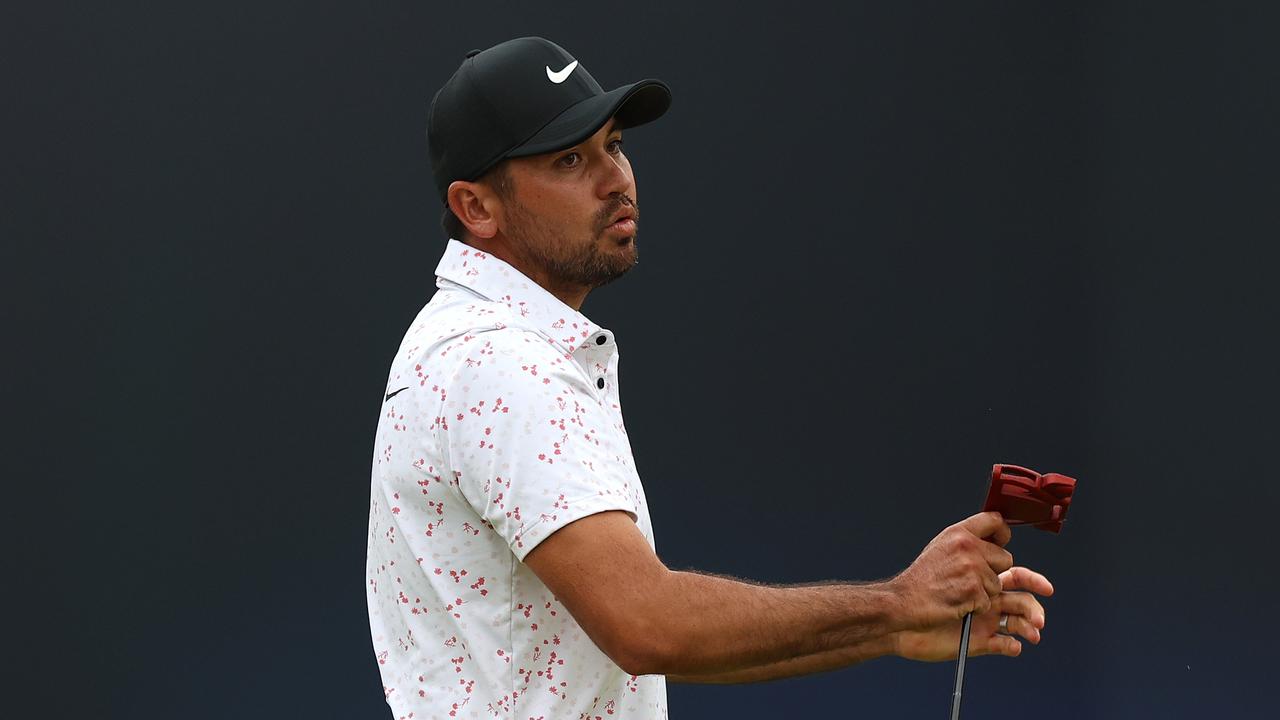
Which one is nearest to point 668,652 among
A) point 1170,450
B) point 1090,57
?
point 1170,450

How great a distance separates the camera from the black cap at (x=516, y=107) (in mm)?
1493

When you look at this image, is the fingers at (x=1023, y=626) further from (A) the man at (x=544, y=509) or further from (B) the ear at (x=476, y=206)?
(B) the ear at (x=476, y=206)

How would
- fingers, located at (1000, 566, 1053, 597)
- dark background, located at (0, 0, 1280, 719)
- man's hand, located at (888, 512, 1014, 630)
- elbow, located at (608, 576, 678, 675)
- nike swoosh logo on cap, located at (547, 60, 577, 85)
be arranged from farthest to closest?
dark background, located at (0, 0, 1280, 719) < fingers, located at (1000, 566, 1053, 597) < nike swoosh logo on cap, located at (547, 60, 577, 85) < man's hand, located at (888, 512, 1014, 630) < elbow, located at (608, 576, 678, 675)

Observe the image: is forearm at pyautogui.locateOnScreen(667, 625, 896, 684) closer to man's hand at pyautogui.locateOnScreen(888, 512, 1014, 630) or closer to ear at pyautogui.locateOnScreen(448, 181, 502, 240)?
man's hand at pyautogui.locateOnScreen(888, 512, 1014, 630)

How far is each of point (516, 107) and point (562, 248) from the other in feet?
0.49

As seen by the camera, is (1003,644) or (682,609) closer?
(682,609)

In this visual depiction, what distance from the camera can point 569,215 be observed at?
59.9 inches

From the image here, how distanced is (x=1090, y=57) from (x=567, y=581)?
2150mm

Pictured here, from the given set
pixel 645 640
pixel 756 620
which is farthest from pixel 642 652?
pixel 756 620

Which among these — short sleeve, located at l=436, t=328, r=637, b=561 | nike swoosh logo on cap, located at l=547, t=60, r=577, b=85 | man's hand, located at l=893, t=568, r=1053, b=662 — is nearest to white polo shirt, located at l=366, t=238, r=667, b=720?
short sleeve, located at l=436, t=328, r=637, b=561

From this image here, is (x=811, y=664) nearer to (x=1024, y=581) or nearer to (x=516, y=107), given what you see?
(x=1024, y=581)

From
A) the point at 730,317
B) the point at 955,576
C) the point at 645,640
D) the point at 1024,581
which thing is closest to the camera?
the point at 645,640

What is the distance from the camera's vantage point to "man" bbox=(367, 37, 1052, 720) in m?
1.24

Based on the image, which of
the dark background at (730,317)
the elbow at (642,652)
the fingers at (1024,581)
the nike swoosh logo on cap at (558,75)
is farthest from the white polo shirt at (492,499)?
the dark background at (730,317)
